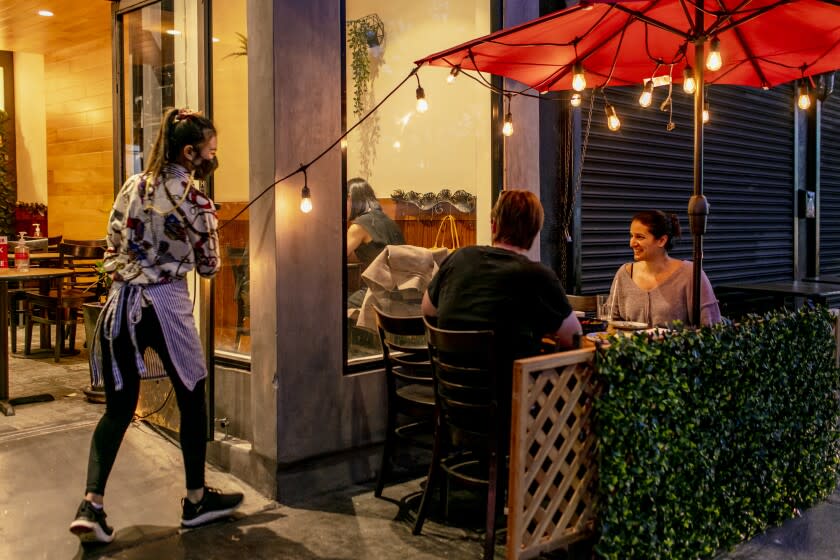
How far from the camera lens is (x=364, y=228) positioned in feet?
17.5

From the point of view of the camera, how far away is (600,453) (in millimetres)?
3334

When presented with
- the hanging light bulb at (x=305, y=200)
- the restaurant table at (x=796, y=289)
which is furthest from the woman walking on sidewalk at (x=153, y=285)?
the restaurant table at (x=796, y=289)

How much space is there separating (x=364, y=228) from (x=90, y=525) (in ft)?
8.26

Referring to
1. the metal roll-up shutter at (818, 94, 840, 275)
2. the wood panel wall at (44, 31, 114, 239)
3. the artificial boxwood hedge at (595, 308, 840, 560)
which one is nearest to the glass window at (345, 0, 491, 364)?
the artificial boxwood hedge at (595, 308, 840, 560)

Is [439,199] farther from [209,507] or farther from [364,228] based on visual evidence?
[209,507]

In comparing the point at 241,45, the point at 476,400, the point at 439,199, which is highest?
the point at 241,45

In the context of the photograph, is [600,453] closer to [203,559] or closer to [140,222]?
[203,559]

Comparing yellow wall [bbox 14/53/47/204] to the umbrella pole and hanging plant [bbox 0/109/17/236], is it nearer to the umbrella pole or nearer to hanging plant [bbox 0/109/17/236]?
hanging plant [bbox 0/109/17/236]

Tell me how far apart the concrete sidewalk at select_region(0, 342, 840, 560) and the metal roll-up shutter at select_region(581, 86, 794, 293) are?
304 centimetres

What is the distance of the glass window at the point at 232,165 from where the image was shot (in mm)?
5051

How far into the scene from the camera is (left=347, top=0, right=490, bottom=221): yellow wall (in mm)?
6016

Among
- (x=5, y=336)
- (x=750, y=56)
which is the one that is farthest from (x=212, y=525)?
(x=750, y=56)

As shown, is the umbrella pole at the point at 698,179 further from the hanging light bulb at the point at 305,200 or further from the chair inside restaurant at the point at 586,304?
the hanging light bulb at the point at 305,200

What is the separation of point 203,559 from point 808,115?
8916 mm
